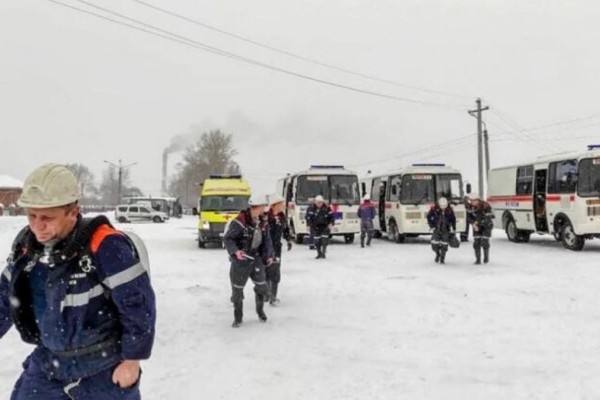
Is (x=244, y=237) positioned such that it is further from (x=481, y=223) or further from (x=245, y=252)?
(x=481, y=223)

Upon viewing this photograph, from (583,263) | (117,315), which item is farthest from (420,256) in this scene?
(117,315)

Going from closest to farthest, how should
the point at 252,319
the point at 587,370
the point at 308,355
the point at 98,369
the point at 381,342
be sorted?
the point at 98,369 < the point at 587,370 < the point at 308,355 < the point at 381,342 < the point at 252,319

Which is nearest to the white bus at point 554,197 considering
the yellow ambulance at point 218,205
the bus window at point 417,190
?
the bus window at point 417,190

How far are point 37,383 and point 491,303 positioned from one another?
828cm

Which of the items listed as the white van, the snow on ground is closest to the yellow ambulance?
the snow on ground

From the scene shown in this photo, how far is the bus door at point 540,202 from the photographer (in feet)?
65.4

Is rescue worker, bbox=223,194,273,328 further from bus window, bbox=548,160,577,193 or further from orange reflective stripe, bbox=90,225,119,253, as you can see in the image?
bus window, bbox=548,160,577,193

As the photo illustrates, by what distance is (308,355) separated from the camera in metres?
6.86

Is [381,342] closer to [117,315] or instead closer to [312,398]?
[312,398]

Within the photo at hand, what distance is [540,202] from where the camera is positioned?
2017 centimetres

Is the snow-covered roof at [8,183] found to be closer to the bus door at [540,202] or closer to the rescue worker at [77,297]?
the bus door at [540,202]

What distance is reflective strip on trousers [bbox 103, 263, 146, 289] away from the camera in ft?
9.36

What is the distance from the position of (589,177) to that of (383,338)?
1270 centimetres

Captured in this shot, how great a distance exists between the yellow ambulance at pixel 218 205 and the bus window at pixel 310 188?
212 centimetres
